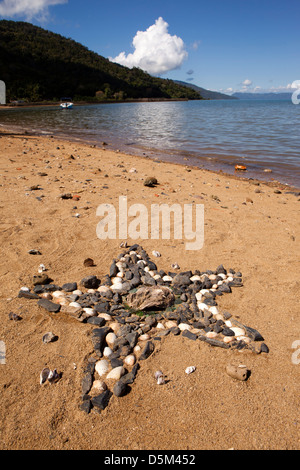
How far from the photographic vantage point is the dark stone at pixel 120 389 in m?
2.12

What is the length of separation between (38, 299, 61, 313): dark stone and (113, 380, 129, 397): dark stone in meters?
1.10

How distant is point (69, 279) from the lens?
11.4 ft

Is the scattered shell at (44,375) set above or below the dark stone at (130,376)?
above

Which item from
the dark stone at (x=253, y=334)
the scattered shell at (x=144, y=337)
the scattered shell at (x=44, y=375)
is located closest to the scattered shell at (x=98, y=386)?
the scattered shell at (x=44, y=375)

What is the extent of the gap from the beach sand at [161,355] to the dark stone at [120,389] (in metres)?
0.05

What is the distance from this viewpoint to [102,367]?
92.0 inches

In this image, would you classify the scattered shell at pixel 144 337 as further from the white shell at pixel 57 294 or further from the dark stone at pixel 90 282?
the white shell at pixel 57 294

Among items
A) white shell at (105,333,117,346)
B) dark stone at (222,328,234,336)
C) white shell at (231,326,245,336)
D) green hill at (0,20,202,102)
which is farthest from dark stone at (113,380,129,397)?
green hill at (0,20,202,102)

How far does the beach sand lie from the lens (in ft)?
6.21

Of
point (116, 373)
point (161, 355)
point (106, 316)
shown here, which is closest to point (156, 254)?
point (106, 316)

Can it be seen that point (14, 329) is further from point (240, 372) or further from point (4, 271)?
point (240, 372)

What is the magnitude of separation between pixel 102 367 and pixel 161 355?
53 centimetres

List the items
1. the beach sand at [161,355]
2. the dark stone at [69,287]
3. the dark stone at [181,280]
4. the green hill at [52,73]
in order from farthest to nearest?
the green hill at [52,73], the dark stone at [181,280], the dark stone at [69,287], the beach sand at [161,355]
